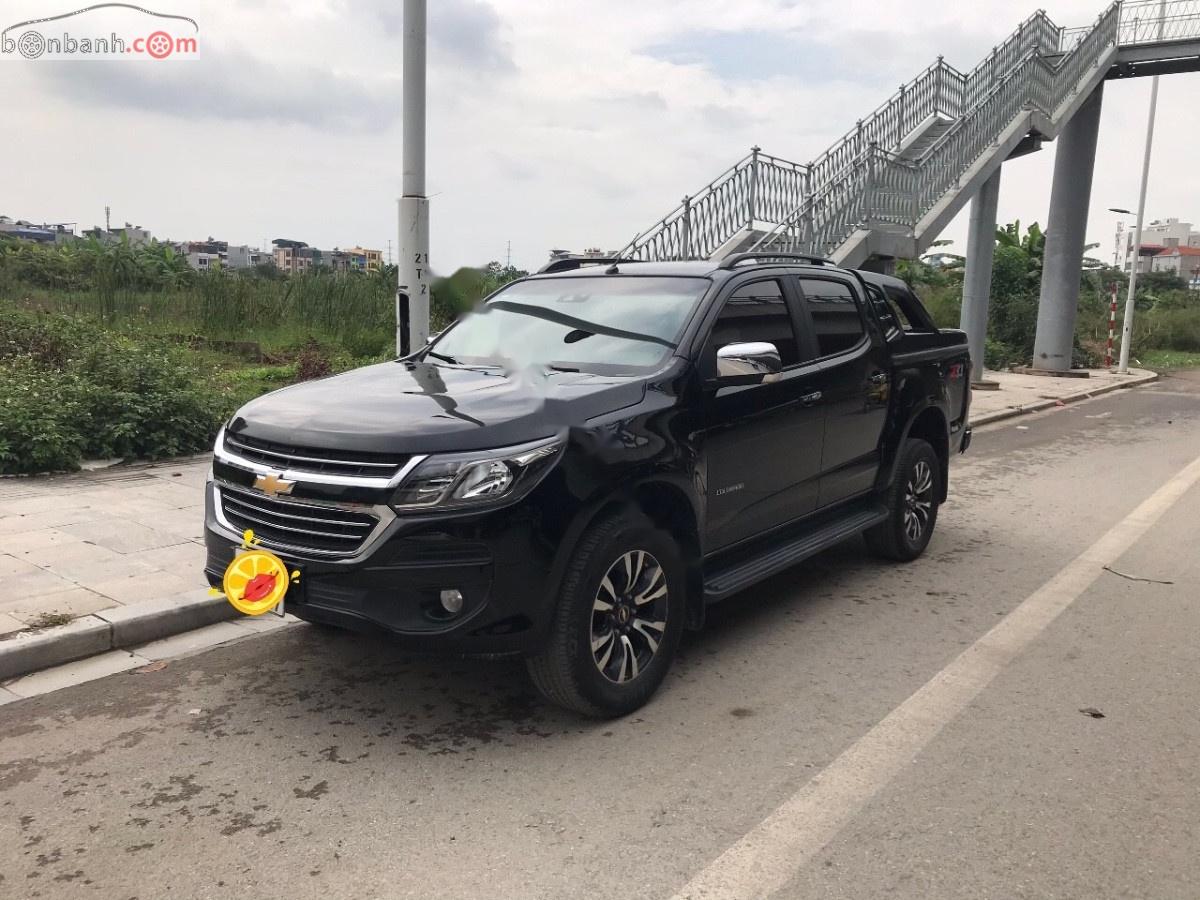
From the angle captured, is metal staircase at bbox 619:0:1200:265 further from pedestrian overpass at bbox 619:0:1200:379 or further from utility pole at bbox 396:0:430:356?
utility pole at bbox 396:0:430:356

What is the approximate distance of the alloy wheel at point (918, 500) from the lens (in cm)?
637

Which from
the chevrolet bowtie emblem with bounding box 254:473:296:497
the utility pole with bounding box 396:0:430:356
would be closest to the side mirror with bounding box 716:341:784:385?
the chevrolet bowtie emblem with bounding box 254:473:296:497

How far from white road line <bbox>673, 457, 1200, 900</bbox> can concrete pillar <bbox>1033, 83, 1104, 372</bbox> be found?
706 inches

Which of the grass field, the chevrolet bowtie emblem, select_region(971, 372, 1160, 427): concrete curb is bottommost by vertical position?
select_region(971, 372, 1160, 427): concrete curb

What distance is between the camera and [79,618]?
480cm

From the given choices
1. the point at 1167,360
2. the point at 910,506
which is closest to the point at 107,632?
the point at 910,506

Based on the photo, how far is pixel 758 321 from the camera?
4988 millimetres

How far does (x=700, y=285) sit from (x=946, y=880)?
288 centimetres

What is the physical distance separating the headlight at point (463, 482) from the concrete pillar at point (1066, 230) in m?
21.3

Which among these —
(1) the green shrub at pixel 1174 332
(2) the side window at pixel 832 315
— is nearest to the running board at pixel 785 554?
(2) the side window at pixel 832 315

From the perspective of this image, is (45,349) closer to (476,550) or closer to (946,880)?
(476,550)

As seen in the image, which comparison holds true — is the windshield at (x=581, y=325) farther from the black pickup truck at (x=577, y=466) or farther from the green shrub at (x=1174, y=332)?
the green shrub at (x=1174, y=332)

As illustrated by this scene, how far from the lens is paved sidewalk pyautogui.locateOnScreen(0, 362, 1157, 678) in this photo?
4.87 m

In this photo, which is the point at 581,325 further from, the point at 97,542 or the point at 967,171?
the point at 967,171
